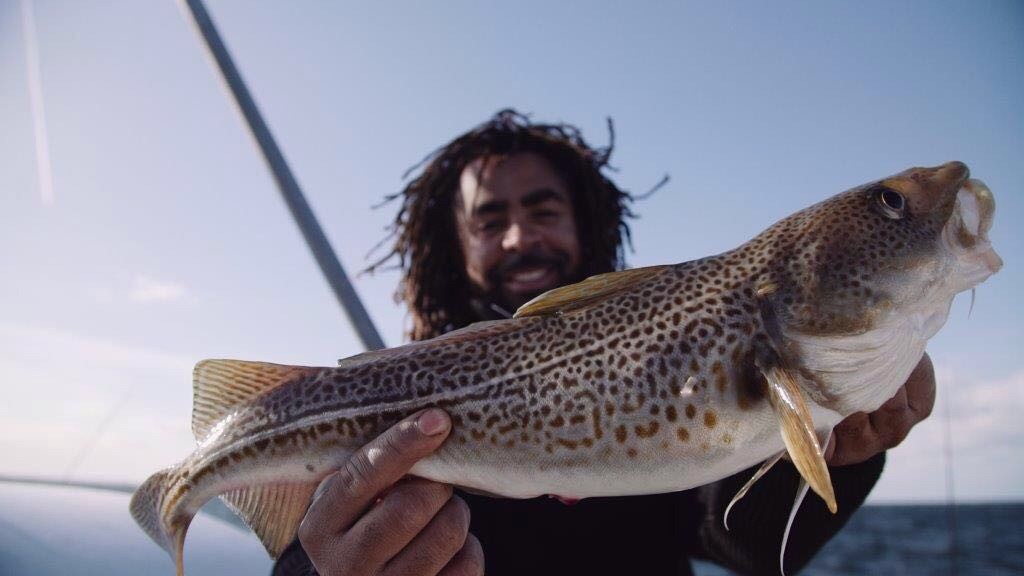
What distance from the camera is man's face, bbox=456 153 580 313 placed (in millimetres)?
4484

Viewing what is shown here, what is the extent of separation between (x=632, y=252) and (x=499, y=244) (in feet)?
6.07

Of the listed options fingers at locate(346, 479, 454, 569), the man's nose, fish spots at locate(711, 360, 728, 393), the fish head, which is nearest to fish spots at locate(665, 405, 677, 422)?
fish spots at locate(711, 360, 728, 393)

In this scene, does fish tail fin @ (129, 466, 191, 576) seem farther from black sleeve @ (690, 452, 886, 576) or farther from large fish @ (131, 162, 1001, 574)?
black sleeve @ (690, 452, 886, 576)

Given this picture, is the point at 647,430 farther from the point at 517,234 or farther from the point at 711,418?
the point at 517,234

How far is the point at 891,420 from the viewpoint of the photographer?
7.97 ft

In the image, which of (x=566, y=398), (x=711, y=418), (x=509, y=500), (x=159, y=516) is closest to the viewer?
(x=711, y=418)

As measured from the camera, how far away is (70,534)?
6543 mm

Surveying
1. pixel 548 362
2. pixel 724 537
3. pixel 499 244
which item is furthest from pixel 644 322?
pixel 499 244

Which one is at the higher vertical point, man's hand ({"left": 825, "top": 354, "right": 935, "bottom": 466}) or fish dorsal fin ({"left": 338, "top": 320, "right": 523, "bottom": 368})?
fish dorsal fin ({"left": 338, "top": 320, "right": 523, "bottom": 368})

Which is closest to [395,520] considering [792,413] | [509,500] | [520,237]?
[792,413]

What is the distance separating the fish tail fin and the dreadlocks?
2865mm

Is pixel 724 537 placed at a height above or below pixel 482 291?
below

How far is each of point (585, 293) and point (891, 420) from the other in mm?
1369

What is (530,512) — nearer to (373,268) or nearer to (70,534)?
(373,268)
